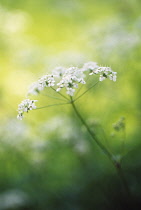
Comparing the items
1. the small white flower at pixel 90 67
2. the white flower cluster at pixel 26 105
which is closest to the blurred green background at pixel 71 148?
the small white flower at pixel 90 67

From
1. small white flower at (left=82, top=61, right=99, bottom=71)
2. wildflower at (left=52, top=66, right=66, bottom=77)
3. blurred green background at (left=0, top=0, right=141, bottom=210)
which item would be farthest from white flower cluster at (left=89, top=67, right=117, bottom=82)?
blurred green background at (left=0, top=0, right=141, bottom=210)

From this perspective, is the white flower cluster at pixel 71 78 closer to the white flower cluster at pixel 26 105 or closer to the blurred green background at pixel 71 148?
the white flower cluster at pixel 26 105

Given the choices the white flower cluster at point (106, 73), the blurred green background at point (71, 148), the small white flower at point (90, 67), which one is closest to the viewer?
the white flower cluster at point (106, 73)

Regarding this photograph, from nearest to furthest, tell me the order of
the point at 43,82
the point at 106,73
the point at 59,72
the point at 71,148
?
the point at 106,73
the point at 43,82
the point at 59,72
the point at 71,148

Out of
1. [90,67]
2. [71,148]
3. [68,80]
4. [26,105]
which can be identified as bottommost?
[26,105]

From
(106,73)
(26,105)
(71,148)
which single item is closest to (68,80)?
(106,73)

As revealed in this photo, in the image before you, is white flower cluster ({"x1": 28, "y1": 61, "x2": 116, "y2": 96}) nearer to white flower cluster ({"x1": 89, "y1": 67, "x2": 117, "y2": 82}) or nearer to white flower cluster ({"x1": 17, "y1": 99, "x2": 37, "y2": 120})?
white flower cluster ({"x1": 89, "y1": 67, "x2": 117, "y2": 82})

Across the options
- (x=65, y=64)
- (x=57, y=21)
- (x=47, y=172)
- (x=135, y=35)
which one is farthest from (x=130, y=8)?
(x=57, y=21)

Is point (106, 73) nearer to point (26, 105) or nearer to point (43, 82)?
point (43, 82)

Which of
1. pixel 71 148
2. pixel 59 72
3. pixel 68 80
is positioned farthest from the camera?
pixel 71 148

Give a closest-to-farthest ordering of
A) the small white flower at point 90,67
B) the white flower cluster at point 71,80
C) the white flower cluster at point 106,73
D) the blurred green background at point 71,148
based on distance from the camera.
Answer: the white flower cluster at point 71,80 < the white flower cluster at point 106,73 < the small white flower at point 90,67 < the blurred green background at point 71,148

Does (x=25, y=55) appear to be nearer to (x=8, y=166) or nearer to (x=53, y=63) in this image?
(x=53, y=63)
